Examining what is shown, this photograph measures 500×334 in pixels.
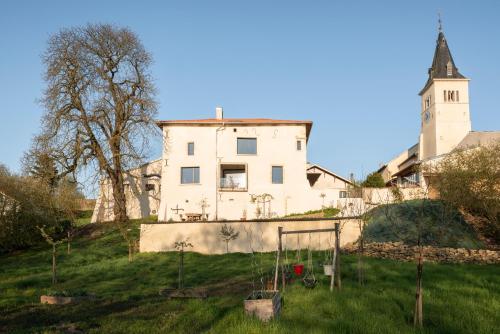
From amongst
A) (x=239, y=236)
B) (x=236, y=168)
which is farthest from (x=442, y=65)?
(x=239, y=236)

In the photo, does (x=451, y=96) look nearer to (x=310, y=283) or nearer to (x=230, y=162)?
(x=230, y=162)

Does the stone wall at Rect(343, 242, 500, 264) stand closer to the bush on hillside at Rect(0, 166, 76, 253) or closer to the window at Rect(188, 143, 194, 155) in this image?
the bush on hillside at Rect(0, 166, 76, 253)

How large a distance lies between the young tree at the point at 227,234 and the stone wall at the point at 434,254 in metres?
6.40

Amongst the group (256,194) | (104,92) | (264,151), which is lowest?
(256,194)

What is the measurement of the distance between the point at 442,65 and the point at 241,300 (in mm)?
58107

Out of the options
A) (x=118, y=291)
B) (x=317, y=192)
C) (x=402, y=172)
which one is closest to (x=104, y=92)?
(x=317, y=192)

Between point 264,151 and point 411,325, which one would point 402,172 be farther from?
point 411,325

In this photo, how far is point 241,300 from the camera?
12625mm

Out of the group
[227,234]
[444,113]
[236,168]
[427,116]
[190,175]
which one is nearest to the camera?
[227,234]

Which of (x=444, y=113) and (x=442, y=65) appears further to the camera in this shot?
(x=442, y=65)

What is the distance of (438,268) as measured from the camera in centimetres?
1673

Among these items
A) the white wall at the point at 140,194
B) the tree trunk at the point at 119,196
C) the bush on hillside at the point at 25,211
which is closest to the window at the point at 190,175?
the white wall at the point at 140,194

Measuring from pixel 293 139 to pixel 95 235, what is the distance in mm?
16854

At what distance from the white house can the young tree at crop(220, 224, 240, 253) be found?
37.8 feet
